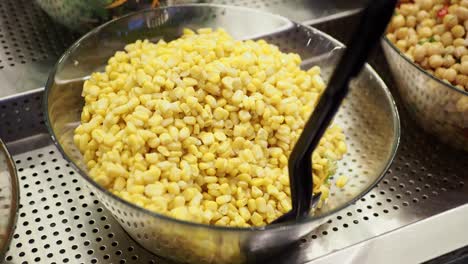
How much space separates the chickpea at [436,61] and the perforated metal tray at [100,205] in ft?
0.44

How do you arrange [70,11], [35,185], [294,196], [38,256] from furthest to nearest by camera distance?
[70,11] → [35,185] → [38,256] → [294,196]

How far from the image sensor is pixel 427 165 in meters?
1.15

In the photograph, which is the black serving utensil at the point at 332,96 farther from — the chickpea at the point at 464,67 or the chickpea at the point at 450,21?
the chickpea at the point at 450,21

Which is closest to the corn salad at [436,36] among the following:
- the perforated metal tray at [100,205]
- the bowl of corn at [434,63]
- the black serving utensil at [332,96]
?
the bowl of corn at [434,63]

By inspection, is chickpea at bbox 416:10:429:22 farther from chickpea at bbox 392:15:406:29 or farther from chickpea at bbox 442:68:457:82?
chickpea at bbox 442:68:457:82

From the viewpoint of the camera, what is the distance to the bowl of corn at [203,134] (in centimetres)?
87

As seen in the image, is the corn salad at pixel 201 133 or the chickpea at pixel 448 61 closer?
the corn salad at pixel 201 133

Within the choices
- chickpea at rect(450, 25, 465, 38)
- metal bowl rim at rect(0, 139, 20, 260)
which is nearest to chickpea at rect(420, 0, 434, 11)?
chickpea at rect(450, 25, 465, 38)

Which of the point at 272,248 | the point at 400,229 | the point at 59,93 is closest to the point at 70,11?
the point at 59,93

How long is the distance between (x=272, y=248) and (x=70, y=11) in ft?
2.19

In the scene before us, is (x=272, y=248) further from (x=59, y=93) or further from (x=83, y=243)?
(x=59, y=93)

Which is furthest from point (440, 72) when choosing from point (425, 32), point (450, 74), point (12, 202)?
point (12, 202)

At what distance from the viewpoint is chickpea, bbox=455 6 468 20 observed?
47.3 inches

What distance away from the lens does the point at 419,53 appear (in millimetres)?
1168
